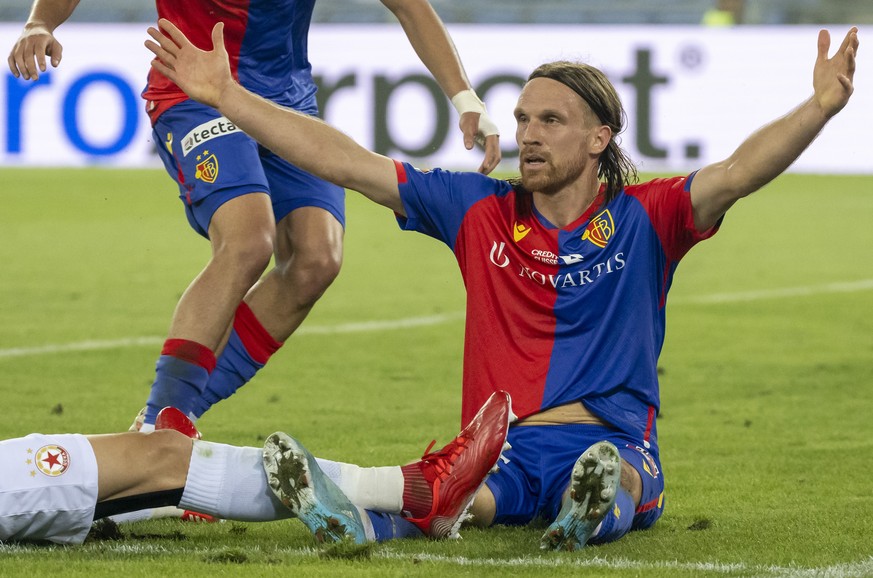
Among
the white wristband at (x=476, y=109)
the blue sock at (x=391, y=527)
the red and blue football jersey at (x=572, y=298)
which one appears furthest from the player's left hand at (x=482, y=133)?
the blue sock at (x=391, y=527)

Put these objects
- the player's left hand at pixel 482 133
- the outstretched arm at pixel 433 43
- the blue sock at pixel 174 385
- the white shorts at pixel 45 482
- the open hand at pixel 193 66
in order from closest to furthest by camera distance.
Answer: the white shorts at pixel 45 482 → the open hand at pixel 193 66 → the blue sock at pixel 174 385 → the player's left hand at pixel 482 133 → the outstretched arm at pixel 433 43

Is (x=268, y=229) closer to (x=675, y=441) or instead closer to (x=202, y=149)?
(x=202, y=149)

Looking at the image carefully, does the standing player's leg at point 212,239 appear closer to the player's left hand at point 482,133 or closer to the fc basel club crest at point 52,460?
the player's left hand at point 482,133

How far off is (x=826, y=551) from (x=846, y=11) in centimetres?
1728

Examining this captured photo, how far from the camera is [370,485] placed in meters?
3.57

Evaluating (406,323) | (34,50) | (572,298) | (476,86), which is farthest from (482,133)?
(476,86)

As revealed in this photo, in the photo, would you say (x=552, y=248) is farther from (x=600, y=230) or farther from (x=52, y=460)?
(x=52, y=460)

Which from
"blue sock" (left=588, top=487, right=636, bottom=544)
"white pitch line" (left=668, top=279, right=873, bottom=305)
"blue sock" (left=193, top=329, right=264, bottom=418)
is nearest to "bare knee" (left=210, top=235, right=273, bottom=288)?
"blue sock" (left=193, top=329, right=264, bottom=418)

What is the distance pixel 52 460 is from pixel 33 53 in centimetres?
156

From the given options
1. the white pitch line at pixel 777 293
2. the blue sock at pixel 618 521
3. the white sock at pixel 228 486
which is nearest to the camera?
the white sock at pixel 228 486

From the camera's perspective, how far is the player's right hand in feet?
14.3

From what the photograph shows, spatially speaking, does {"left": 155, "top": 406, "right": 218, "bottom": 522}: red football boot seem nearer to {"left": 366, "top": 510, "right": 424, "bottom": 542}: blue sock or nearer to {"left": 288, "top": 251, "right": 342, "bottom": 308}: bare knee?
{"left": 366, "top": 510, "right": 424, "bottom": 542}: blue sock

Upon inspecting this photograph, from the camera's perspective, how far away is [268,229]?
4.37 meters

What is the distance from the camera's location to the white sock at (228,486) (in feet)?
11.2
